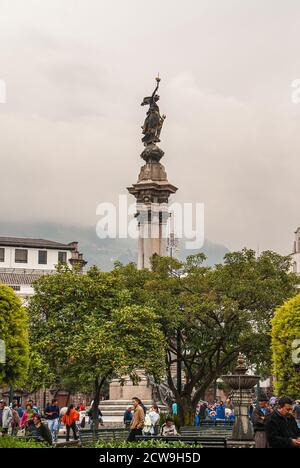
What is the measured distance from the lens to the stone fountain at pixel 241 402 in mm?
27484

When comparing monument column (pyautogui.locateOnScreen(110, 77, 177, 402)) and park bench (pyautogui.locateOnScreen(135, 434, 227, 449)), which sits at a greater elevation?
monument column (pyautogui.locateOnScreen(110, 77, 177, 402))

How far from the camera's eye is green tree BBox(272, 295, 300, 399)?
119ft

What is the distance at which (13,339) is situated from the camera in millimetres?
35281

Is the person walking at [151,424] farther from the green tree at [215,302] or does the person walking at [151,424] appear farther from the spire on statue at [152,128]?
the spire on statue at [152,128]

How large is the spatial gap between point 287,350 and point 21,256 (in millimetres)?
63110

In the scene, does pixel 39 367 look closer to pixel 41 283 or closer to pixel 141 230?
pixel 41 283

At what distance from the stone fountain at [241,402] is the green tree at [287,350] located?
21.9ft

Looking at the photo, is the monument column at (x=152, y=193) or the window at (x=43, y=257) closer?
the monument column at (x=152, y=193)

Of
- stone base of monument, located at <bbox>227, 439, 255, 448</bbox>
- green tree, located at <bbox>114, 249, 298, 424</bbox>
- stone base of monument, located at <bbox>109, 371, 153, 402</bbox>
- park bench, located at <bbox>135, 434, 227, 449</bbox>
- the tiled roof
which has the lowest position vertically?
stone base of monument, located at <bbox>227, 439, 255, 448</bbox>

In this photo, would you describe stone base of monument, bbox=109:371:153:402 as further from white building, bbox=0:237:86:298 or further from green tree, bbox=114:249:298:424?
white building, bbox=0:237:86:298

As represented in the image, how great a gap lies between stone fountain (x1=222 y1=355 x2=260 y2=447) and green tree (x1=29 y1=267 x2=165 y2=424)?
1274 cm

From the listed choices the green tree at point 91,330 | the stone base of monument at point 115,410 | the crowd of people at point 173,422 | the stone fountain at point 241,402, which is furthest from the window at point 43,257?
the stone fountain at point 241,402

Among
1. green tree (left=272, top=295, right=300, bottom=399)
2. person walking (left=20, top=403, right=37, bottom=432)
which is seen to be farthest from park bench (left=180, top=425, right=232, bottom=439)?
person walking (left=20, top=403, right=37, bottom=432)
